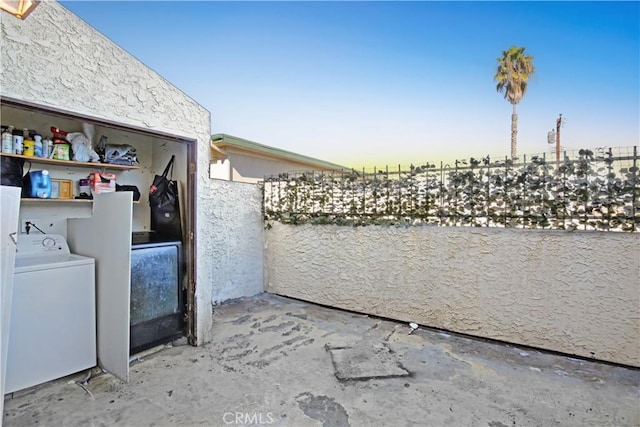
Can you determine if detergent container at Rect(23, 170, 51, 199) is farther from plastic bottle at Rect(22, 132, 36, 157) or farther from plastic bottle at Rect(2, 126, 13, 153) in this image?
plastic bottle at Rect(2, 126, 13, 153)

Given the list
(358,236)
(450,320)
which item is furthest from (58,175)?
(450,320)

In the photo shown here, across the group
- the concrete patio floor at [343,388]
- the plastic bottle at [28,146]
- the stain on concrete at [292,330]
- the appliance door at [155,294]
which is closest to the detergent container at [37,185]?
the plastic bottle at [28,146]

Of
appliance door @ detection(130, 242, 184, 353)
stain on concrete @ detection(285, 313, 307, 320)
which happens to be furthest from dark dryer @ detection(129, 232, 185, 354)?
stain on concrete @ detection(285, 313, 307, 320)

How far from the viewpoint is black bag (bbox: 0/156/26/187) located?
358 cm

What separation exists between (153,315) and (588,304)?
5480 millimetres

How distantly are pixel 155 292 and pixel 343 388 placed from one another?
2616mm

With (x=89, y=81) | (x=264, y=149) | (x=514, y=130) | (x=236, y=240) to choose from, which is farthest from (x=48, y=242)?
(x=514, y=130)

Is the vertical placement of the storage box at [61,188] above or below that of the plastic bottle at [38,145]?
below

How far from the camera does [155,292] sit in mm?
4059

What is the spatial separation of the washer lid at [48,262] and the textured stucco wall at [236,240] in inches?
92.7

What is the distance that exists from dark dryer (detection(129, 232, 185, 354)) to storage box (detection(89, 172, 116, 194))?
0.82 m

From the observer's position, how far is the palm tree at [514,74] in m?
15.9

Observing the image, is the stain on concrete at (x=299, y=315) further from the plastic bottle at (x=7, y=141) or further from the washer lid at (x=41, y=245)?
the plastic bottle at (x=7, y=141)

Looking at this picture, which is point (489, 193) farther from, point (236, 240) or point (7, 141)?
point (7, 141)
